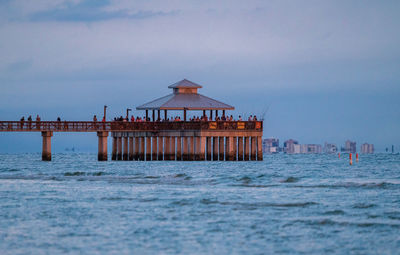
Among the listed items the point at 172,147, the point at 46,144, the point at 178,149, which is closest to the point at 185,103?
the point at 172,147

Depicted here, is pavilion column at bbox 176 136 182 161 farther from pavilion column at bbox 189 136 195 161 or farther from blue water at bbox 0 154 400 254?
blue water at bbox 0 154 400 254

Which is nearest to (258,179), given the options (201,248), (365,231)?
(365,231)

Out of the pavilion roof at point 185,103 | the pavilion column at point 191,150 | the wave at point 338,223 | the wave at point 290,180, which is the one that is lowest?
A: the wave at point 338,223

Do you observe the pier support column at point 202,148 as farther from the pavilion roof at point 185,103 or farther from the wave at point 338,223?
the wave at point 338,223

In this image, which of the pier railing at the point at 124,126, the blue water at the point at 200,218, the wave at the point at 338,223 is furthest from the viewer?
the pier railing at the point at 124,126

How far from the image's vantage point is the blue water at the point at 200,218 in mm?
20688

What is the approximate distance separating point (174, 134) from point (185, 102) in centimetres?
508

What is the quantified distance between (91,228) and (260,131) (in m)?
44.6

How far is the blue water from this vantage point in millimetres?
20688

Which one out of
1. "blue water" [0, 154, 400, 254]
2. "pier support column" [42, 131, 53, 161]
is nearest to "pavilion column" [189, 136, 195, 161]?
"pier support column" [42, 131, 53, 161]

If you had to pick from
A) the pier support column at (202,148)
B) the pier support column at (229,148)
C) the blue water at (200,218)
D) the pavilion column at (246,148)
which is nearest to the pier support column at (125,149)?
the pier support column at (202,148)

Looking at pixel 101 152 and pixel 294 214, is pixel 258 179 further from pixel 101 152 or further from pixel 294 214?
pixel 101 152

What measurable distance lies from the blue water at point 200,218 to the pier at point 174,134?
83.1 feet

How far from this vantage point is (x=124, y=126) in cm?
6812
